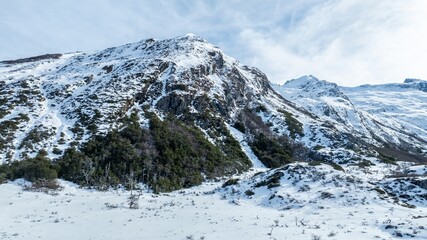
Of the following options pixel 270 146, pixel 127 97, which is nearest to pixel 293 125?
pixel 270 146

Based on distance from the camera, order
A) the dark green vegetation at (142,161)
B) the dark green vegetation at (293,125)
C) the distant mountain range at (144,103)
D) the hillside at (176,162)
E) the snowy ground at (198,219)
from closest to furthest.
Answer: the snowy ground at (198,219) < the hillside at (176,162) < the dark green vegetation at (142,161) < the distant mountain range at (144,103) < the dark green vegetation at (293,125)

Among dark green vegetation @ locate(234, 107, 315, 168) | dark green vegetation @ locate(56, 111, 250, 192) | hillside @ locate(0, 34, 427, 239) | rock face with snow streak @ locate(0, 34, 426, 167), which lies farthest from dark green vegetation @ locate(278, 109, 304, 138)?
dark green vegetation @ locate(56, 111, 250, 192)

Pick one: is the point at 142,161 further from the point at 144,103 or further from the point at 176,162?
the point at 144,103

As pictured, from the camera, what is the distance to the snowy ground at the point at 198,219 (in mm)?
22828

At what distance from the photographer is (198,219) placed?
92.6 ft

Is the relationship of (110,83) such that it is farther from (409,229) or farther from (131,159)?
(409,229)

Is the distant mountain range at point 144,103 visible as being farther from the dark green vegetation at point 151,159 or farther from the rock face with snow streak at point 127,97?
the dark green vegetation at point 151,159

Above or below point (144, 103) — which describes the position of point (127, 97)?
above

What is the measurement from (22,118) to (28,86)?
75.0 feet

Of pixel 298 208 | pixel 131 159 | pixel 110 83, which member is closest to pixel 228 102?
pixel 110 83

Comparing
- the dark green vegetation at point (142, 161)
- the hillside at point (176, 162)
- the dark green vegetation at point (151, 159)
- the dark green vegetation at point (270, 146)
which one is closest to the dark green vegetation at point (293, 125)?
the hillside at point (176, 162)

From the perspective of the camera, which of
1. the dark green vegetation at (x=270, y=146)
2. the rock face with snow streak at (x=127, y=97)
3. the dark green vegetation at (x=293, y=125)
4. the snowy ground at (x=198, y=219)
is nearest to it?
the snowy ground at (x=198, y=219)

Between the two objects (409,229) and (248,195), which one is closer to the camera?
(409,229)

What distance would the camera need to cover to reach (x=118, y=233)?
77.1 ft
